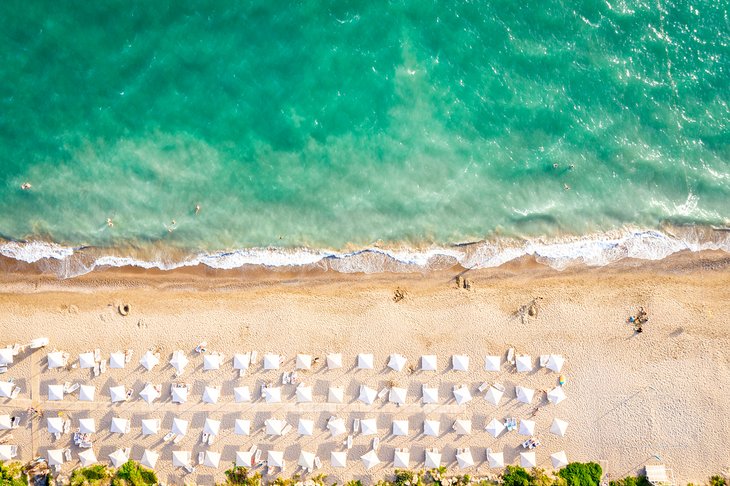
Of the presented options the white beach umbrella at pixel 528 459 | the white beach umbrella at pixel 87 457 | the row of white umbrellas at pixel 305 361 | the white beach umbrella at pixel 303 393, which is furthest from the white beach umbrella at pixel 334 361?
the white beach umbrella at pixel 87 457

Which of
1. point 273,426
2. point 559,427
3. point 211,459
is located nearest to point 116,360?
point 211,459

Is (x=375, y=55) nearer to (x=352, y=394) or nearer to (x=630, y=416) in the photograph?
(x=352, y=394)

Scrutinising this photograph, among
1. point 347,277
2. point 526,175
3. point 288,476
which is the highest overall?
point 526,175

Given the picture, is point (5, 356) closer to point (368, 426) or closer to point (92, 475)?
point (92, 475)

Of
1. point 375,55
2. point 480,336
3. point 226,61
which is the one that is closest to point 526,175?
point 480,336

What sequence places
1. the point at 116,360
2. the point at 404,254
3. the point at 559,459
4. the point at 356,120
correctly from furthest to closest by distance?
1. the point at 356,120
2. the point at 404,254
3. the point at 116,360
4. the point at 559,459

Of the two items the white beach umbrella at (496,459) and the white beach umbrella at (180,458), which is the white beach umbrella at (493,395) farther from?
the white beach umbrella at (180,458)
